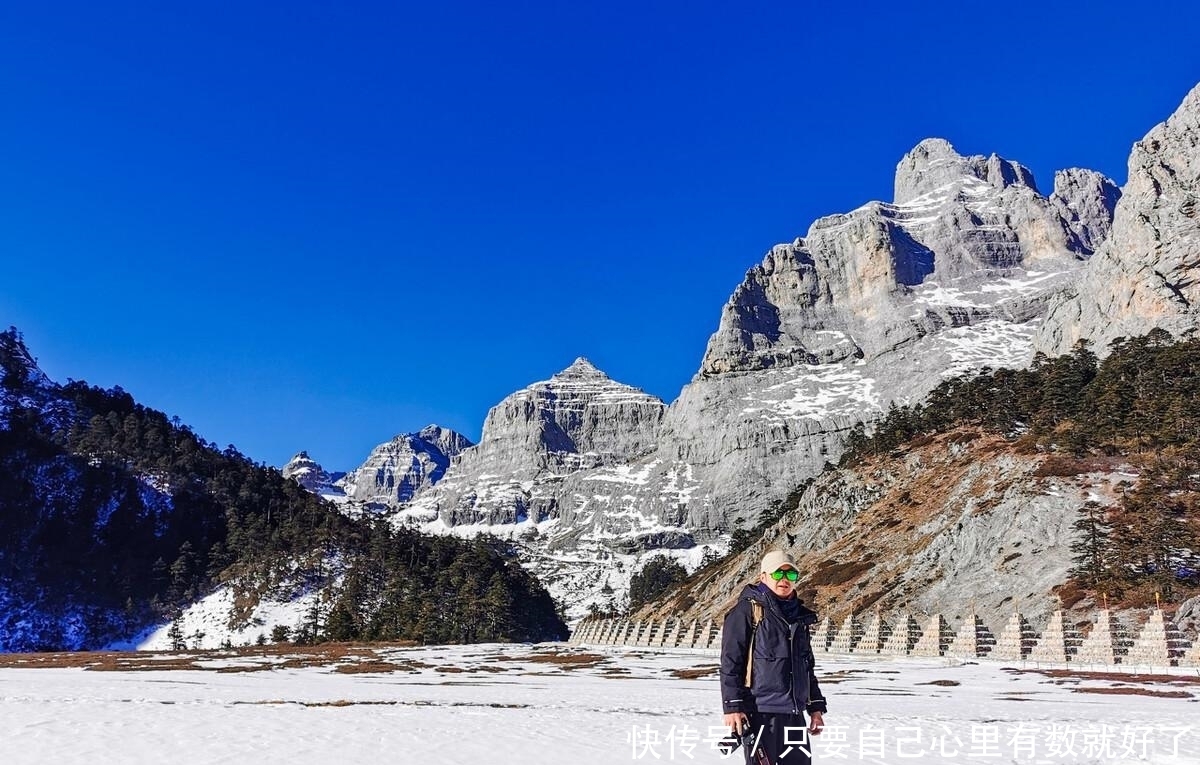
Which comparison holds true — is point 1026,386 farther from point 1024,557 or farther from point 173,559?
point 173,559

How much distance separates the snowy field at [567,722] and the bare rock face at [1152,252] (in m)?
149

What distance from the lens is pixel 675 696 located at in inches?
1219

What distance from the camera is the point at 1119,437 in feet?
256

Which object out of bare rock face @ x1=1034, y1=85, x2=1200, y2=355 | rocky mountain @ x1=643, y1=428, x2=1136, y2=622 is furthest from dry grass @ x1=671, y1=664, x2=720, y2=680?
bare rock face @ x1=1034, y1=85, x2=1200, y2=355

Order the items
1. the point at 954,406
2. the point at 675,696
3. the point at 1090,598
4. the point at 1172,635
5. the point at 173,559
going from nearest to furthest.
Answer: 1. the point at 675,696
2. the point at 1172,635
3. the point at 1090,598
4. the point at 954,406
5. the point at 173,559

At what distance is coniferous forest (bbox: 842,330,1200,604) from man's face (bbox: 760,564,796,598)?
159 ft

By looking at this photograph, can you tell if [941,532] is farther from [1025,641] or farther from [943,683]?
[943,683]

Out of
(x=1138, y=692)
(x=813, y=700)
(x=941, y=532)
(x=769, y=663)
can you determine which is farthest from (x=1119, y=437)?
(x=769, y=663)

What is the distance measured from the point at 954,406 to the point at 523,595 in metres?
84.0

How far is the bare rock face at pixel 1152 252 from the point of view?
160 m

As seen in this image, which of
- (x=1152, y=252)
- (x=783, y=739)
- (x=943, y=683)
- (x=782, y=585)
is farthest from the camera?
(x=1152, y=252)

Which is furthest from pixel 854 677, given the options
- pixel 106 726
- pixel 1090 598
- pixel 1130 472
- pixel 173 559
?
pixel 173 559

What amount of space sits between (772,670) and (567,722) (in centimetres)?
1335

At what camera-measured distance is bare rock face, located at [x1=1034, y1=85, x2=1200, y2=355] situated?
527ft
